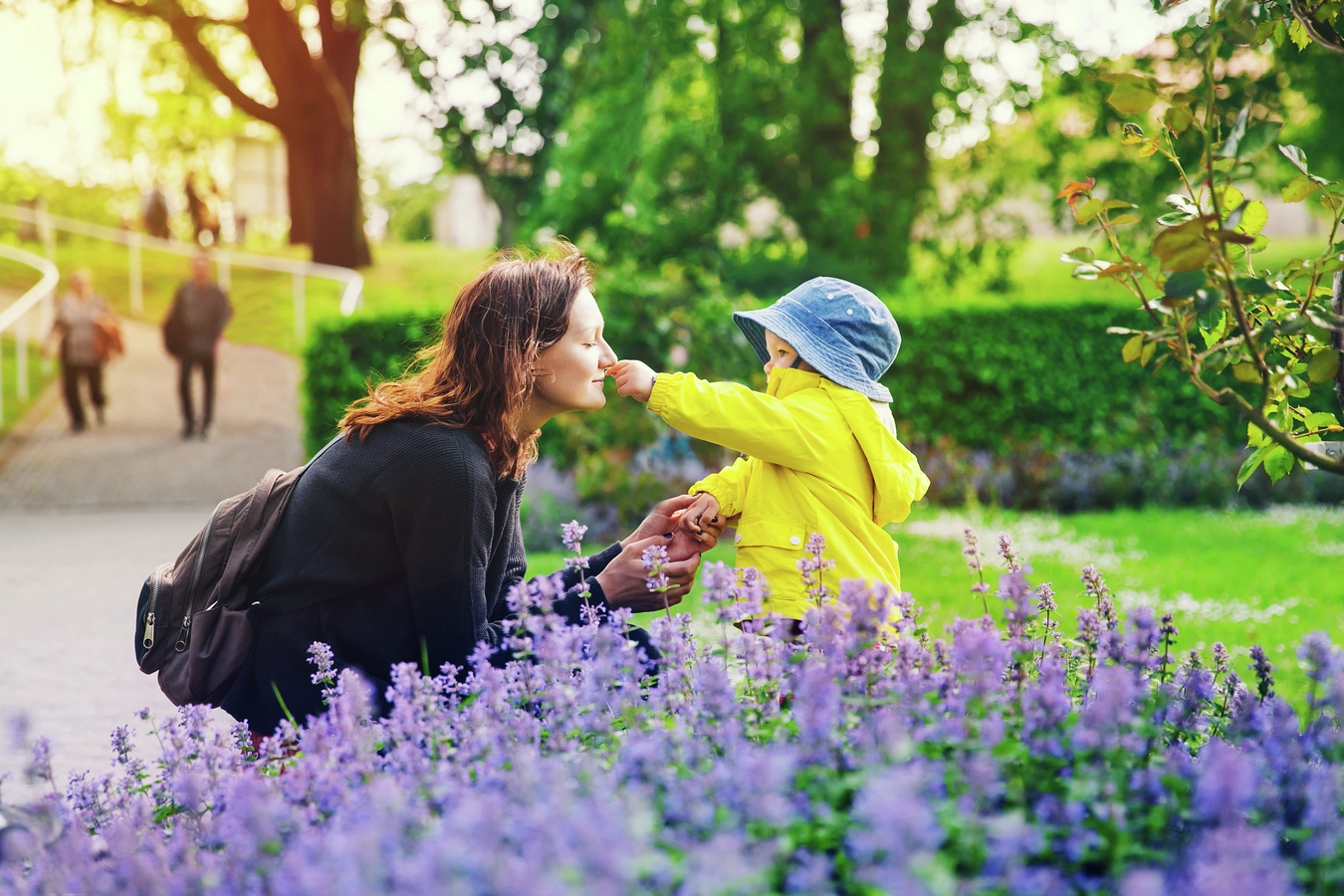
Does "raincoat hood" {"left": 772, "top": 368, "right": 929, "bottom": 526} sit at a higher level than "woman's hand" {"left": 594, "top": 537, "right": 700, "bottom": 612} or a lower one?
higher

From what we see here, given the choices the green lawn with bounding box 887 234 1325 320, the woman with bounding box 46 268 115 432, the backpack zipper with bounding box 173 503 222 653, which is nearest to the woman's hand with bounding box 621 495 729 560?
the backpack zipper with bounding box 173 503 222 653

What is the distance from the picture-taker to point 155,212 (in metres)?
24.7

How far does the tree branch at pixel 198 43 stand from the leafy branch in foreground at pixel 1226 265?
18402 mm

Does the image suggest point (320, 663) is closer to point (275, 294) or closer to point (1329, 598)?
point (1329, 598)

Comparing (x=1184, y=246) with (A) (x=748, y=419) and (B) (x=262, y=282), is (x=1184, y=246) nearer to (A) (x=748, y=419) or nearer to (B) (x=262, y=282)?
(A) (x=748, y=419)

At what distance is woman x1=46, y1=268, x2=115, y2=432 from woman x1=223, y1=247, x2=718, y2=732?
13.8 m

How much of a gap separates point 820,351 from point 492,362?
0.92 m

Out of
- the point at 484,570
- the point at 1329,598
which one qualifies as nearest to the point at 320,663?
the point at 484,570

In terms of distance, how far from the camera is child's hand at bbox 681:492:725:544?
3000 mm

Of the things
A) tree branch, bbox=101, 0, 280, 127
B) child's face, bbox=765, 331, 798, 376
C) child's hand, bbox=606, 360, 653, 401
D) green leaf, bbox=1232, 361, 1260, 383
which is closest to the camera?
green leaf, bbox=1232, 361, 1260, 383

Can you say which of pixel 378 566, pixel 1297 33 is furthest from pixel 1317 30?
pixel 378 566

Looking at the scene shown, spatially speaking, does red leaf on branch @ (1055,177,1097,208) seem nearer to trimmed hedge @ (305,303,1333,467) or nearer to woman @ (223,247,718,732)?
woman @ (223,247,718,732)

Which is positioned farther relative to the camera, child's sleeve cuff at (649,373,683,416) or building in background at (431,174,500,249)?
building in background at (431,174,500,249)

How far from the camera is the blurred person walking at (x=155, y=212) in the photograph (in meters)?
24.6
